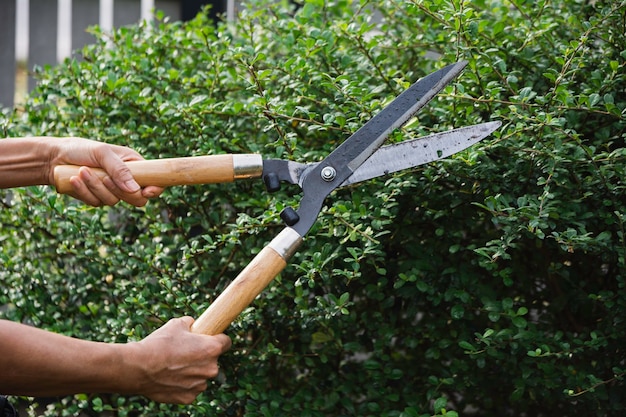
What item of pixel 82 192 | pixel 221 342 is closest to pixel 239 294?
pixel 221 342

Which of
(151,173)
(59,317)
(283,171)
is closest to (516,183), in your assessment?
(283,171)

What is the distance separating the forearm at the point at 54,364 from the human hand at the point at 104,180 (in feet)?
1.45

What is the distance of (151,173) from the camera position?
79.2 inches

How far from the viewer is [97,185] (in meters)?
2.05

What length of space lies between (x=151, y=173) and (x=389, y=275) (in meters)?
0.86

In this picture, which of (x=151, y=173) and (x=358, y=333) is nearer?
(x=151, y=173)

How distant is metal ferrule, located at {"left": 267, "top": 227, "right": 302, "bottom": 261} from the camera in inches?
72.7

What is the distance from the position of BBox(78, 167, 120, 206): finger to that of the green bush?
39cm

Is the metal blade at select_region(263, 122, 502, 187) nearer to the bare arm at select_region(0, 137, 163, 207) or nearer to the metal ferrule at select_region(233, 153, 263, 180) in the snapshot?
the metal ferrule at select_region(233, 153, 263, 180)

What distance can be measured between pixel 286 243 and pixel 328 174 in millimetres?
230

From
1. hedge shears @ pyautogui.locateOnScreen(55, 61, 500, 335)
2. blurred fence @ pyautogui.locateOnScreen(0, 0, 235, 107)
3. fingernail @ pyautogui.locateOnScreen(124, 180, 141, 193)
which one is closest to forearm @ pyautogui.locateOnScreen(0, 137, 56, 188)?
hedge shears @ pyautogui.locateOnScreen(55, 61, 500, 335)

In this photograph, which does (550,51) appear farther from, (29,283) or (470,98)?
(29,283)

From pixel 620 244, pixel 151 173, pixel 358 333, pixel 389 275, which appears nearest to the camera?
pixel 151 173

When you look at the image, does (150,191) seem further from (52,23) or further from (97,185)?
(52,23)
